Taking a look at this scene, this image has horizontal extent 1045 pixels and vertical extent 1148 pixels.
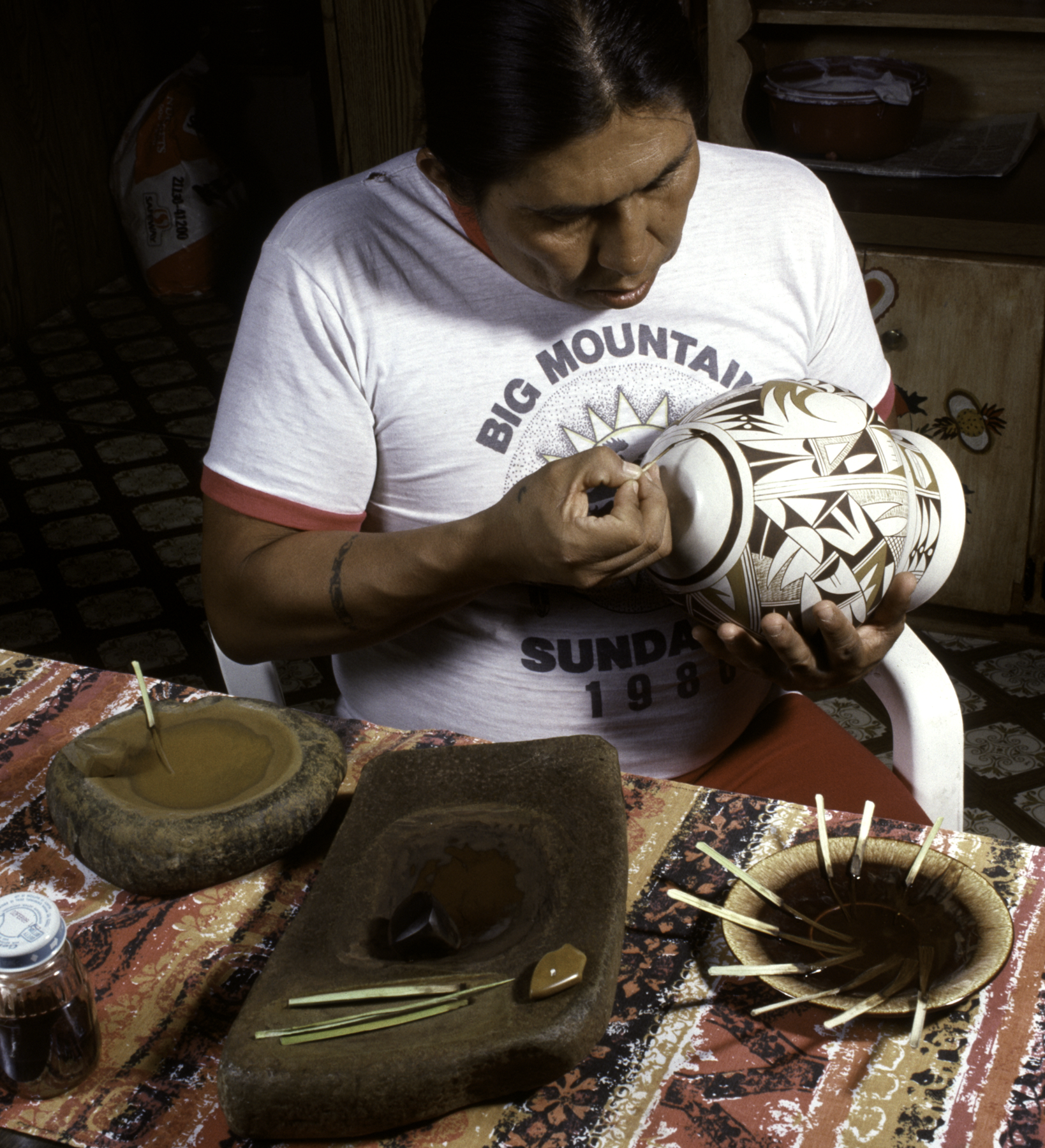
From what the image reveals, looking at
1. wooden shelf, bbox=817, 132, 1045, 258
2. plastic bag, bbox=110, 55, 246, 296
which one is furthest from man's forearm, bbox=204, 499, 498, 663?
plastic bag, bbox=110, 55, 246, 296

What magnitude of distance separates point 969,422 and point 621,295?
1.56 meters

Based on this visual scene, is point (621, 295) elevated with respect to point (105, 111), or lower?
elevated

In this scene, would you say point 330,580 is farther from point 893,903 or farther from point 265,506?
point 893,903

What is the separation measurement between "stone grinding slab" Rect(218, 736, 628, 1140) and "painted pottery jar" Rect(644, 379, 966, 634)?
Answer: 230 millimetres

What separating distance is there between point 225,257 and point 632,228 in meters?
3.68

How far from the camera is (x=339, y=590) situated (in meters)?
1.31

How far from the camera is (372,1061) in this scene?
841 mm

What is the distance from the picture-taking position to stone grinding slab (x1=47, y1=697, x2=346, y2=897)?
3.46 feet

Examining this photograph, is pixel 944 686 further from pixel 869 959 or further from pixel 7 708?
pixel 7 708

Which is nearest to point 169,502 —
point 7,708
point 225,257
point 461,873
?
point 225,257

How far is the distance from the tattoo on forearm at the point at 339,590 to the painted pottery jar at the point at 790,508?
340 mm

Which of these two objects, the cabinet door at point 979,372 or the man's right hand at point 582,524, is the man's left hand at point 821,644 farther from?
the cabinet door at point 979,372

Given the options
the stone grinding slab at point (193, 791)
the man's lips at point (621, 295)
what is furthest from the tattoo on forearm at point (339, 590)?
the man's lips at point (621, 295)

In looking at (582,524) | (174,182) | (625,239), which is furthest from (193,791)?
(174,182)
